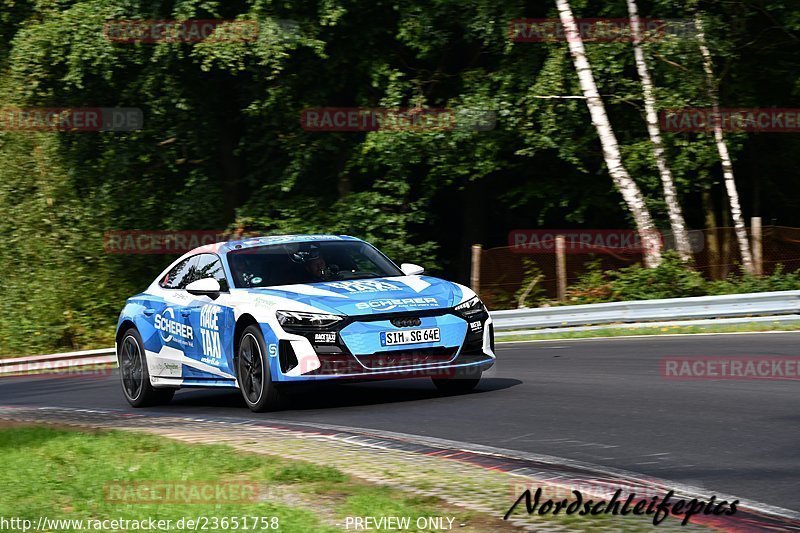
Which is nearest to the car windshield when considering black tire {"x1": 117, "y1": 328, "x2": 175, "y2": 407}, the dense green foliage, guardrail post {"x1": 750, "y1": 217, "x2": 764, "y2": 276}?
black tire {"x1": 117, "y1": 328, "x2": 175, "y2": 407}

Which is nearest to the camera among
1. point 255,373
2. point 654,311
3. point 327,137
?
point 255,373

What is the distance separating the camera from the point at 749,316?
18844 mm

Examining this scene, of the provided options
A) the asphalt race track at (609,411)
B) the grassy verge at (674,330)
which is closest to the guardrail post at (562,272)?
the grassy verge at (674,330)

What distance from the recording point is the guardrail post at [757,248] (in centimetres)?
2136

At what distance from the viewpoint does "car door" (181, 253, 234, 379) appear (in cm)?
1145

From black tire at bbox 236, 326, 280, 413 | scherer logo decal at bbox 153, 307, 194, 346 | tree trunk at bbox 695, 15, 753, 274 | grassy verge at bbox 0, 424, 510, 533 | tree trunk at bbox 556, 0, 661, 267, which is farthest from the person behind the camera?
tree trunk at bbox 695, 15, 753, 274

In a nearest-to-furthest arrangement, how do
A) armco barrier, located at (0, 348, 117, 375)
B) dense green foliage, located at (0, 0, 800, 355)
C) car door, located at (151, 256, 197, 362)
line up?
car door, located at (151, 256, 197, 362) → armco barrier, located at (0, 348, 117, 375) → dense green foliage, located at (0, 0, 800, 355)

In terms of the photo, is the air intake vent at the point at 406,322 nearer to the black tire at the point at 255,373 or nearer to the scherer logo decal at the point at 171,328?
the black tire at the point at 255,373

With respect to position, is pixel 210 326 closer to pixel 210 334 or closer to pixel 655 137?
pixel 210 334

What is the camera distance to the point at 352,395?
1223 centimetres

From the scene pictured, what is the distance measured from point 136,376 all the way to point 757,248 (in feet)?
39.2

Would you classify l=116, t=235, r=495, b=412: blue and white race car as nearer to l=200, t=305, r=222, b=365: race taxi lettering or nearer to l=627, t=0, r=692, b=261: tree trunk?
l=200, t=305, r=222, b=365: race taxi lettering

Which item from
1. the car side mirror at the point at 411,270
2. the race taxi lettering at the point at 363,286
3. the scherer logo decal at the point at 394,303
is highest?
the car side mirror at the point at 411,270

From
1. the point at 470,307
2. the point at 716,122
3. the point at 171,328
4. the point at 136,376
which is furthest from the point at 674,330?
the point at 171,328
